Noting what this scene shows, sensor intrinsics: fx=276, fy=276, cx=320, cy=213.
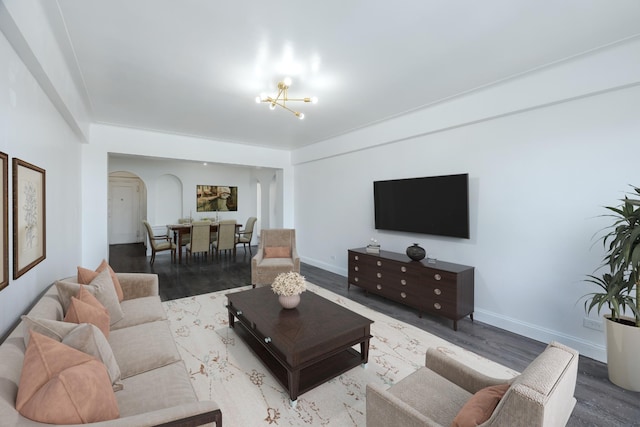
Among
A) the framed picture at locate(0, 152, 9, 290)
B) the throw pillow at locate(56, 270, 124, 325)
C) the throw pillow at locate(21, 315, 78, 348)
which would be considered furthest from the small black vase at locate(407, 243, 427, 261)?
the framed picture at locate(0, 152, 9, 290)

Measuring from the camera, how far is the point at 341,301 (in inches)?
157

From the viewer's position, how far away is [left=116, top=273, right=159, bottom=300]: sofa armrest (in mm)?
2838

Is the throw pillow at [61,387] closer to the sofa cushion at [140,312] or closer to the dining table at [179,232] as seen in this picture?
the sofa cushion at [140,312]

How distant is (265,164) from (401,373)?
5071 millimetres

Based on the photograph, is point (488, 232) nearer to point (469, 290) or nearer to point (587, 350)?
point (469, 290)

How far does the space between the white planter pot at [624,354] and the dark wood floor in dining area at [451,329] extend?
3.1 inches

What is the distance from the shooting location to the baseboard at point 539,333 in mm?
2516

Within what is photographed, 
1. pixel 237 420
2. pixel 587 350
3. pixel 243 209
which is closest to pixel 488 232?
pixel 587 350

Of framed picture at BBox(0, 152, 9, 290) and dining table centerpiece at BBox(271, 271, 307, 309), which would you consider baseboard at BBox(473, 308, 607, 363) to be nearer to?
dining table centerpiece at BBox(271, 271, 307, 309)

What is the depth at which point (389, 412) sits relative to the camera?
1253 mm

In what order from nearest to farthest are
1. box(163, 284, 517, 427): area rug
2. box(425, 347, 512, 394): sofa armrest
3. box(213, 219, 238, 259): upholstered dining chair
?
box(425, 347, 512, 394): sofa armrest < box(163, 284, 517, 427): area rug < box(213, 219, 238, 259): upholstered dining chair

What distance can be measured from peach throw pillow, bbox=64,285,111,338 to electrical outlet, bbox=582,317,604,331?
397 cm

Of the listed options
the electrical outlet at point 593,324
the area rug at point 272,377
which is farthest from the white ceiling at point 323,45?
the area rug at point 272,377

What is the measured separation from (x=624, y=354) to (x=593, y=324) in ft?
1.54
